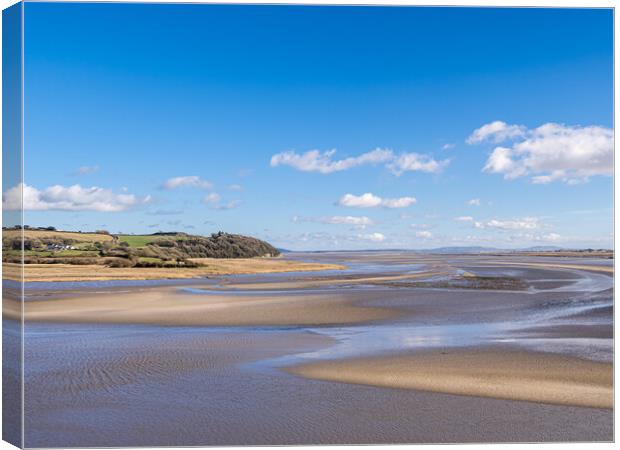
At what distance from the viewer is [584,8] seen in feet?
31.1

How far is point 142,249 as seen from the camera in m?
31.4

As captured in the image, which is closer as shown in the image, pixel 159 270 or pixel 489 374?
pixel 489 374

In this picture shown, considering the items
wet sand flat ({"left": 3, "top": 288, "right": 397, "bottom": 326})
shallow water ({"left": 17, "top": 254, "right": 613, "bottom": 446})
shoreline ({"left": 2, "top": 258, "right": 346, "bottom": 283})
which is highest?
shoreline ({"left": 2, "top": 258, "right": 346, "bottom": 283})

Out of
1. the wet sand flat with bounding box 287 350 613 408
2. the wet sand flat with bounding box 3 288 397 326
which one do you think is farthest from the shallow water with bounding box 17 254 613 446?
the wet sand flat with bounding box 3 288 397 326

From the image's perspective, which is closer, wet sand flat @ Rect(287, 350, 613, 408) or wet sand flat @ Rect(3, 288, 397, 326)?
wet sand flat @ Rect(287, 350, 613, 408)

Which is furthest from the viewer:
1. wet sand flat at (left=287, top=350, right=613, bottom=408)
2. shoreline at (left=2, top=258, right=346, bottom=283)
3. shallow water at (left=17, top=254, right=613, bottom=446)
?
shoreline at (left=2, top=258, right=346, bottom=283)

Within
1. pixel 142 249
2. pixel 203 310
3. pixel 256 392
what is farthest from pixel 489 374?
pixel 142 249

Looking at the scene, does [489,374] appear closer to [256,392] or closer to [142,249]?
[256,392]

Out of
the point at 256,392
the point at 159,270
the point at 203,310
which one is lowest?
the point at 256,392

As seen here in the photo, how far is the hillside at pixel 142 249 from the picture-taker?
2827cm

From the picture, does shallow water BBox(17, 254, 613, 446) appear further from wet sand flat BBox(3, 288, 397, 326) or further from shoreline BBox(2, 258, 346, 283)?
shoreline BBox(2, 258, 346, 283)

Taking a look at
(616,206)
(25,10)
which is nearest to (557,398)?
(616,206)

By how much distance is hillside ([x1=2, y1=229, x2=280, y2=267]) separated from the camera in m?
28.3

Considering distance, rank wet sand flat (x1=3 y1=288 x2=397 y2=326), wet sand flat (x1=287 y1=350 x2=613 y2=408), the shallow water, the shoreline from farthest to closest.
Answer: the shoreline, wet sand flat (x1=3 y1=288 x2=397 y2=326), wet sand flat (x1=287 y1=350 x2=613 y2=408), the shallow water
